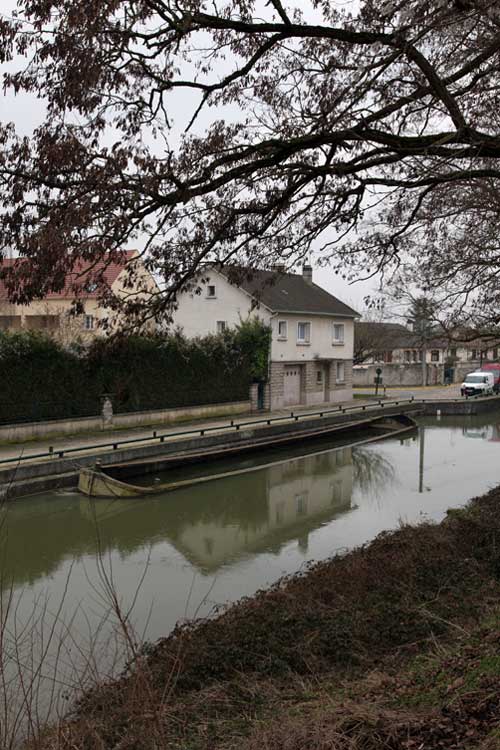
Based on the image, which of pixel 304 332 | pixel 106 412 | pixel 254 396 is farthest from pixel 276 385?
pixel 106 412

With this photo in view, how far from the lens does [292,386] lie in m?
30.9

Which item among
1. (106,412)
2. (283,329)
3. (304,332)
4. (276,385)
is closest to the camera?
(106,412)

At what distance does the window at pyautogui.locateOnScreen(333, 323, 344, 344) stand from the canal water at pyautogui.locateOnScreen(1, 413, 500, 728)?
13.4m

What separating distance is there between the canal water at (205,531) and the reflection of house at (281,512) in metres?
0.03

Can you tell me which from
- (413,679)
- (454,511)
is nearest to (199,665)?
(413,679)

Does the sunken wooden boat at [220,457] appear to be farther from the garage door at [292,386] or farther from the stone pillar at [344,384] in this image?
the stone pillar at [344,384]

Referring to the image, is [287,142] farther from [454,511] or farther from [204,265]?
[454,511]

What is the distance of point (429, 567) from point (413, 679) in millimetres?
3229

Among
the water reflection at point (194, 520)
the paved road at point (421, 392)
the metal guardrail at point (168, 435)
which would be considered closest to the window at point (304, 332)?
the metal guardrail at point (168, 435)

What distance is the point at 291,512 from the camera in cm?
1441

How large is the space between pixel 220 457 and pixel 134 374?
4723 millimetres

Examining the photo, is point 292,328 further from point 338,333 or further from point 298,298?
point 338,333

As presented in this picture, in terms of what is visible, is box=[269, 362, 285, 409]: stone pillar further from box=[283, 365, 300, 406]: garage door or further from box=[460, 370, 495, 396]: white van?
box=[460, 370, 495, 396]: white van

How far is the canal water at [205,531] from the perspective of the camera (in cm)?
866
